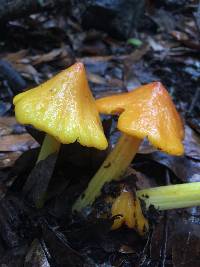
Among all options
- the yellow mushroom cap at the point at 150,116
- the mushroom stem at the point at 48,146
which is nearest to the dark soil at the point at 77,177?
the mushroom stem at the point at 48,146

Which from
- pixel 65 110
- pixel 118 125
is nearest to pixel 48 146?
pixel 65 110

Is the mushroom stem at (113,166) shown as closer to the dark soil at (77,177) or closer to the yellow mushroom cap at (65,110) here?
the dark soil at (77,177)

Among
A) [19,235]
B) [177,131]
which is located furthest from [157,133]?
[19,235]

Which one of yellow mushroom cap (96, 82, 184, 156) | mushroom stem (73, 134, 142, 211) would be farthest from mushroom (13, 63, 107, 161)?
mushroom stem (73, 134, 142, 211)

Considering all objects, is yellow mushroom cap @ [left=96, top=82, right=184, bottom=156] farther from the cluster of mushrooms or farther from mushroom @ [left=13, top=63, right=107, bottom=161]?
mushroom @ [left=13, top=63, right=107, bottom=161]

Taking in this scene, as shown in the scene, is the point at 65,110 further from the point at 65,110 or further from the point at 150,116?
the point at 150,116

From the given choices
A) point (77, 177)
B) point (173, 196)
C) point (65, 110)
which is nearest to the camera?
point (65, 110)
